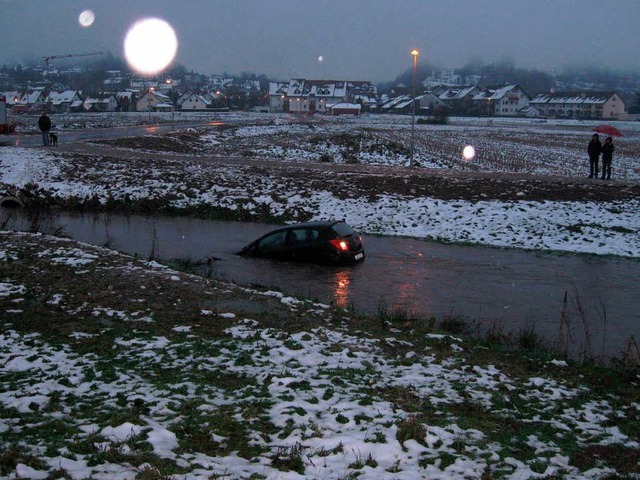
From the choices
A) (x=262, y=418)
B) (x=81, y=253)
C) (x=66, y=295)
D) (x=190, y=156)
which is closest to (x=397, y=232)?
(x=81, y=253)

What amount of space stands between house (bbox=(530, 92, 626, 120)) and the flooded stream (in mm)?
134815

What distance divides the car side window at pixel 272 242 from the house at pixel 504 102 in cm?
14249

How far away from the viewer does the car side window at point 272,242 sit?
17.5m

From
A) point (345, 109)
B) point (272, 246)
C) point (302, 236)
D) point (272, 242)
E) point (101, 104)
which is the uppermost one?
point (101, 104)

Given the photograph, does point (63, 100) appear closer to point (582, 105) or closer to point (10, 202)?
point (582, 105)

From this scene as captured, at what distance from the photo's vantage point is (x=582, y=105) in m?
148

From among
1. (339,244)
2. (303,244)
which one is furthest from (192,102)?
(339,244)

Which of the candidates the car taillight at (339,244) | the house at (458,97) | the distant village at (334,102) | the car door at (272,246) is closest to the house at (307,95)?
the distant village at (334,102)

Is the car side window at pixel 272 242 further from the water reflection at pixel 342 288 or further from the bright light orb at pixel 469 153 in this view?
the bright light orb at pixel 469 153

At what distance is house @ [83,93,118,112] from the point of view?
483ft

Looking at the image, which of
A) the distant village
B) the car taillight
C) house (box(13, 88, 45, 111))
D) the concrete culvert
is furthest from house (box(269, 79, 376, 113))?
the car taillight

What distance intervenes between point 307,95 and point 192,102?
1221 inches

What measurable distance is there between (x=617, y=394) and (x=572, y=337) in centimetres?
321

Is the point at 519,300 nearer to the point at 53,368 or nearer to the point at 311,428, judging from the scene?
the point at 311,428
